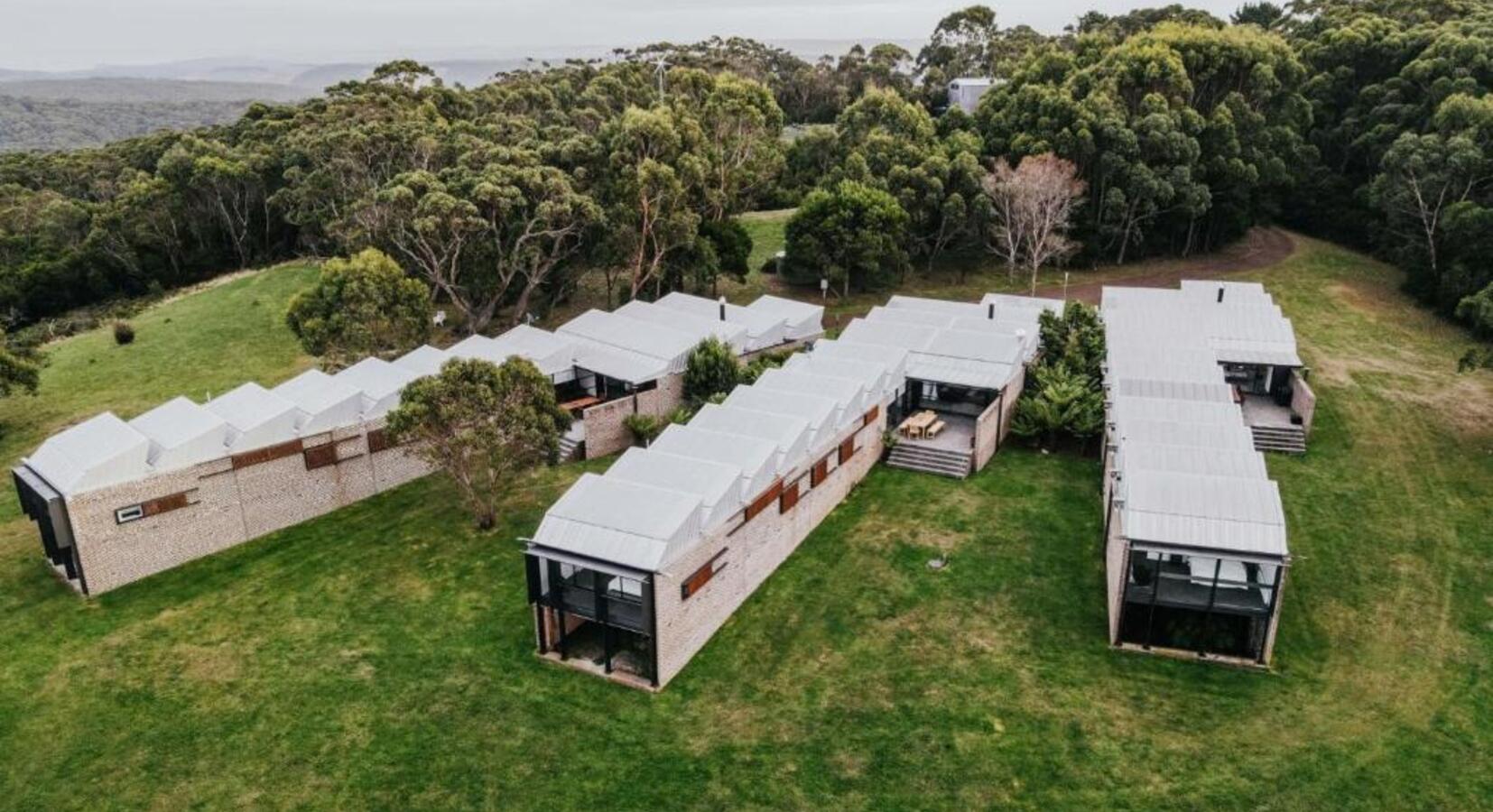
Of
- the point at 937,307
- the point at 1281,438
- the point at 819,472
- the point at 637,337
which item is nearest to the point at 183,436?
the point at 637,337

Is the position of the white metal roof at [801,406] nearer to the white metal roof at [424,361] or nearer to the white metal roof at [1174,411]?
the white metal roof at [1174,411]

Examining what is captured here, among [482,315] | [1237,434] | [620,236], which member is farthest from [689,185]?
[1237,434]

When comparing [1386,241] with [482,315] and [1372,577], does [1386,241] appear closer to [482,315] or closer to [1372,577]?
[1372,577]

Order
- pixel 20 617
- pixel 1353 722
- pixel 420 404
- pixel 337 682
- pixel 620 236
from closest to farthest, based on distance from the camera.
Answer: pixel 1353 722 < pixel 337 682 < pixel 20 617 < pixel 420 404 < pixel 620 236

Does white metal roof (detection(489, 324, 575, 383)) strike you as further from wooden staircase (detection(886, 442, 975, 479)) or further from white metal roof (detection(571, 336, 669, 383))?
wooden staircase (detection(886, 442, 975, 479))

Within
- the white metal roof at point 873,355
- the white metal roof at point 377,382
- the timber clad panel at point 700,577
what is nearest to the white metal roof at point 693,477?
the timber clad panel at point 700,577

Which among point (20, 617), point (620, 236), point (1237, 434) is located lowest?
point (20, 617)

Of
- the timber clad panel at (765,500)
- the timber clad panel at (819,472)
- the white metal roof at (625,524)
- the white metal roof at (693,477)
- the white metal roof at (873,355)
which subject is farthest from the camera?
the white metal roof at (873,355)
